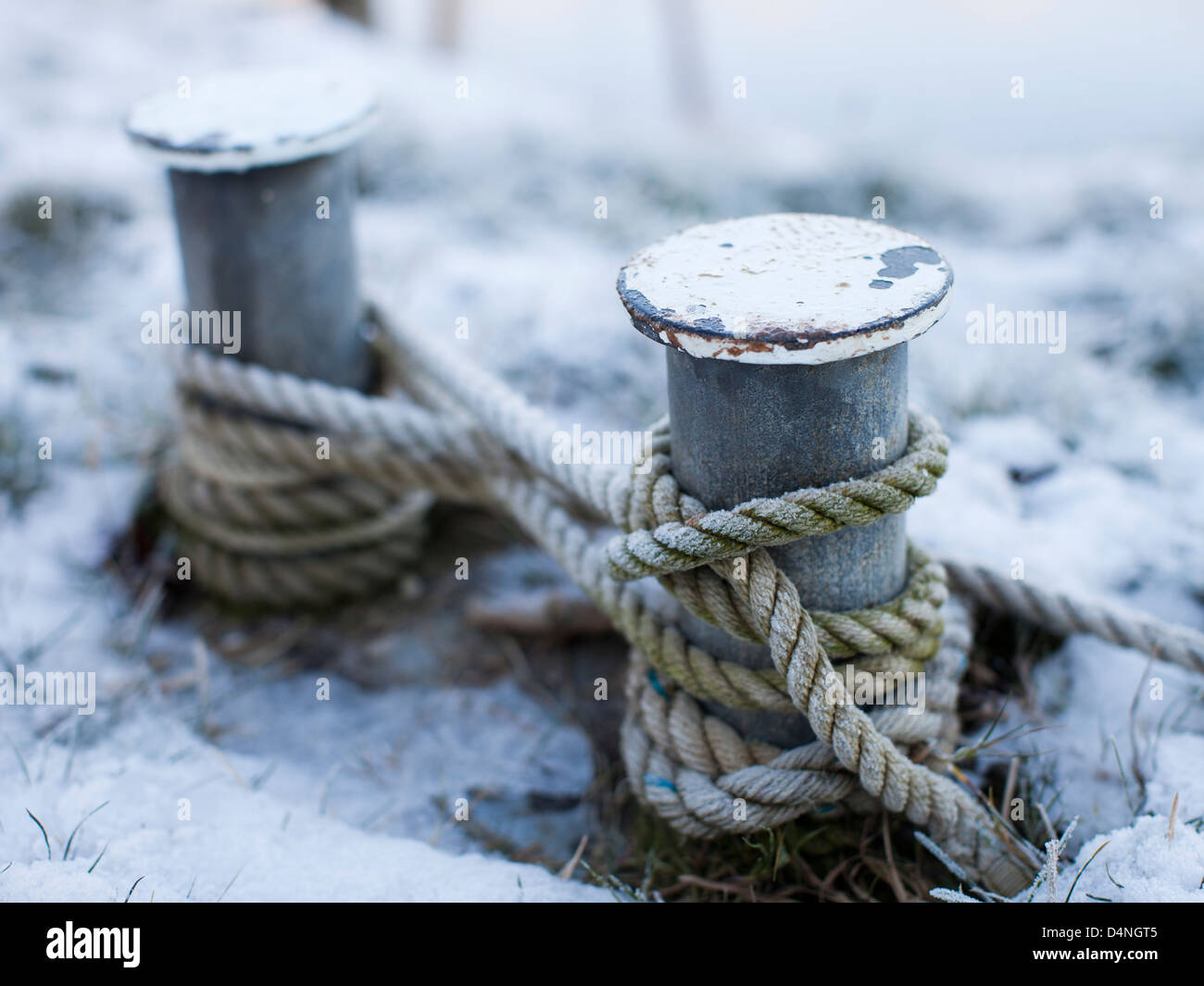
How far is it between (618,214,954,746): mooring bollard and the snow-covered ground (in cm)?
47

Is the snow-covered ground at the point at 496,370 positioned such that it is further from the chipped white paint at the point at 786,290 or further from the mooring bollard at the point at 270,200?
the chipped white paint at the point at 786,290

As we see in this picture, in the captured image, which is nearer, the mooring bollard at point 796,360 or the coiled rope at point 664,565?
the mooring bollard at point 796,360

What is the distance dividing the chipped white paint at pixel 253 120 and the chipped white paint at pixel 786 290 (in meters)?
0.70

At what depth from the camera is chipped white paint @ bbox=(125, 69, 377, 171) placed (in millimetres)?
1730

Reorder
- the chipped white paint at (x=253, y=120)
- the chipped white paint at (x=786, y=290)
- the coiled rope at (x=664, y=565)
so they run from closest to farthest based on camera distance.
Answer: the chipped white paint at (x=786, y=290) < the coiled rope at (x=664, y=565) < the chipped white paint at (x=253, y=120)

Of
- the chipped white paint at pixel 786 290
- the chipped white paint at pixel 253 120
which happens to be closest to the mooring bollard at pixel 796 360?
the chipped white paint at pixel 786 290

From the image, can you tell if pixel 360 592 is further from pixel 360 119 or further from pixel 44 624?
pixel 360 119

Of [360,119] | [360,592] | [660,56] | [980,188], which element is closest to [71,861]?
[360,592]

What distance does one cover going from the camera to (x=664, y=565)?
1.29 metres

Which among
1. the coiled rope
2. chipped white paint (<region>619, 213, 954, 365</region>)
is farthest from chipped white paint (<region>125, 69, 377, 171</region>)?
chipped white paint (<region>619, 213, 954, 365</region>)

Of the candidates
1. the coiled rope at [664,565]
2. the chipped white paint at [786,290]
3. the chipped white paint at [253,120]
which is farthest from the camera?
the chipped white paint at [253,120]

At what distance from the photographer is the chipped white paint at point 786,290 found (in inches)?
44.6

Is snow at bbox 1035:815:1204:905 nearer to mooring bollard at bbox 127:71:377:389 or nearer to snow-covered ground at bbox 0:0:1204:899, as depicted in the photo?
snow-covered ground at bbox 0:0:1204:899
